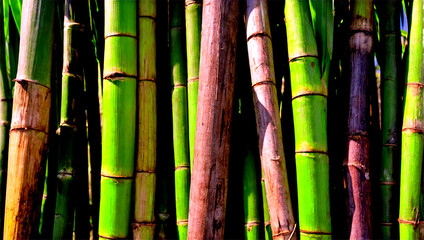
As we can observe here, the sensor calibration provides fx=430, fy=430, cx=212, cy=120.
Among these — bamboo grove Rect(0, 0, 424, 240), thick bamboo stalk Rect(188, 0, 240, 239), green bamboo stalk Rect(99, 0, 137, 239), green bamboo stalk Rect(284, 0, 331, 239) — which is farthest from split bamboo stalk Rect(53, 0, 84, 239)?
green bamboo stalk Rect(284, 0, 331, 239)

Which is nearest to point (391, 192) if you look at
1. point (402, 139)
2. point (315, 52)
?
point (402, 139)

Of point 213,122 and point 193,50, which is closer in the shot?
point 213,122

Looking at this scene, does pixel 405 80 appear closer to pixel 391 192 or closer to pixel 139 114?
pixel 391 192

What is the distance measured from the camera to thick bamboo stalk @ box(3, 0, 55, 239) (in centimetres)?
138

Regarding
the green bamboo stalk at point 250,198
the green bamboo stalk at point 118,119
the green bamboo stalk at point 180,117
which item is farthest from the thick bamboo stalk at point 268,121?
the green bamboo stalk at point 118,119

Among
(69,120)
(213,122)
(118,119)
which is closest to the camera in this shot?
(213,122)

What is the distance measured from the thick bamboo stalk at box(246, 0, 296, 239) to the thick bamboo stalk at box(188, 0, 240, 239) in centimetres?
7

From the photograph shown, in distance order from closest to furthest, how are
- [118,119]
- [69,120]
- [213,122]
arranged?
[213,122], [118,119], [69,120]

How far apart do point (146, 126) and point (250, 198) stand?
1.36ft

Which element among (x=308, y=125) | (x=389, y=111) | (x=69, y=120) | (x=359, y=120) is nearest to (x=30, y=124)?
(x=69, y=120)

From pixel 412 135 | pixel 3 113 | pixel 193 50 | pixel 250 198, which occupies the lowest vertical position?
pixel 250 198

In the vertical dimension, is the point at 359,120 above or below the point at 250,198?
above

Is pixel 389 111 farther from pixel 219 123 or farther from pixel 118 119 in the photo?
pixel 118 119

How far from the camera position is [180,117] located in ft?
4.83
